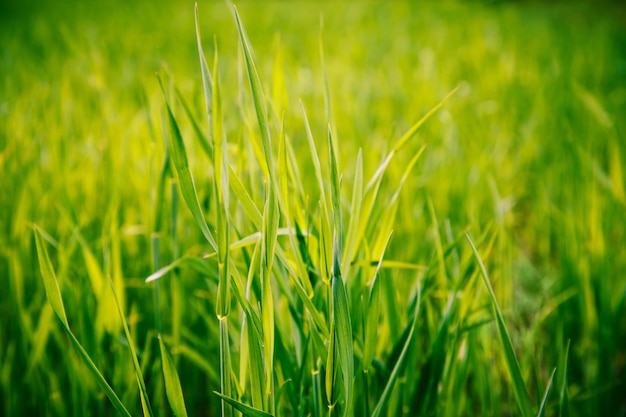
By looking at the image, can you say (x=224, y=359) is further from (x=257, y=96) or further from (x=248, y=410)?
(x=257, y=96)

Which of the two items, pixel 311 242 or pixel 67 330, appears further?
pixel 311 242

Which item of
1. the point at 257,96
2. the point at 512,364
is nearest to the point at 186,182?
the point at 257,96

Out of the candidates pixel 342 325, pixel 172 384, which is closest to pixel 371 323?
pixel 342 325

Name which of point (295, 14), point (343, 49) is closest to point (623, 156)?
point (343, 49)

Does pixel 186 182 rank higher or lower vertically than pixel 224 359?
higher

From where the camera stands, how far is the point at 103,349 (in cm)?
60

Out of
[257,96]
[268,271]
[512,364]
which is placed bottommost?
[512,364]

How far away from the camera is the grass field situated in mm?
343

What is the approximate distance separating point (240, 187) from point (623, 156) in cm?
109

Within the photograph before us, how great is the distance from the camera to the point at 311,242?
A: 42 centimetres

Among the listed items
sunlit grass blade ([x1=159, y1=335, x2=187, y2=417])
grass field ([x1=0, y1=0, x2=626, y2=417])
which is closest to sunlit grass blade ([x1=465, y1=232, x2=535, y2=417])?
grass field ([x1=0, y1=0, x2=626, y2=417])

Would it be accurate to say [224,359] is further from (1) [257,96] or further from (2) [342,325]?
(1) [257,96]

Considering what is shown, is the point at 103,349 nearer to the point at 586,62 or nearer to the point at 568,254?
the point at 568,254

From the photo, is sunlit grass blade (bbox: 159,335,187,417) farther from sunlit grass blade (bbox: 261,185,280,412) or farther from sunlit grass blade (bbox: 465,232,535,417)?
sunlit grass blade (bbox: 465,232,535,417)
